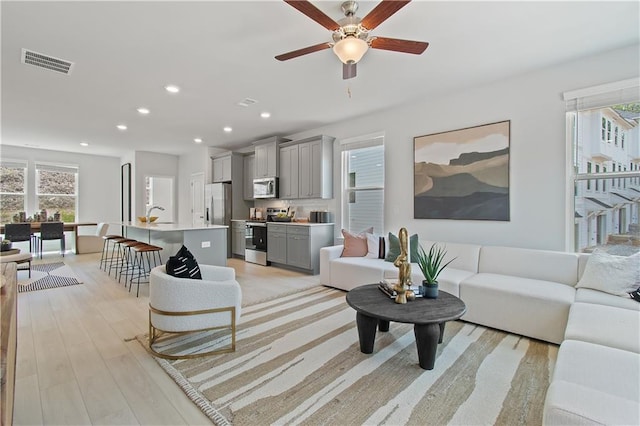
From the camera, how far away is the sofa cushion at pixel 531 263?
300 centimetres

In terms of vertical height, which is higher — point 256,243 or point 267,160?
point 267,160

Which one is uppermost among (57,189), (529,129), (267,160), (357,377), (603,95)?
(603,95)

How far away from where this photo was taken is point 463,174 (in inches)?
156

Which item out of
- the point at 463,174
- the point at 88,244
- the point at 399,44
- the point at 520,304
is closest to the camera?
the point at 399,44

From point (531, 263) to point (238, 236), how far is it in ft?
18.4

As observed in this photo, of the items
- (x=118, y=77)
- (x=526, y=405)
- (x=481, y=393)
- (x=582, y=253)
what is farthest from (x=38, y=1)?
(x=582, y=253)

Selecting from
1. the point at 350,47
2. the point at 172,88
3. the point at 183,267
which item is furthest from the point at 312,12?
the point at 172,88

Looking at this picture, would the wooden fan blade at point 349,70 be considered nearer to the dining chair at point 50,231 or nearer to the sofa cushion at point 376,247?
the sofa cushion at point 376,247

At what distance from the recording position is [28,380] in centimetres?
206

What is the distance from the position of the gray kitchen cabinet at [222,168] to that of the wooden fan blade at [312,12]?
5.54 m

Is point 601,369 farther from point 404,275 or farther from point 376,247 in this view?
point 376,247

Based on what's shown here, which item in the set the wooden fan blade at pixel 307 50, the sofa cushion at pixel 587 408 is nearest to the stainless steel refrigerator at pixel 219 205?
the wooden fan blade at pixel 307 50

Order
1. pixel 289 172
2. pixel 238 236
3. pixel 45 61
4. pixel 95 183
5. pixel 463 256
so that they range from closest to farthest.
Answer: pixel 45 61, pixel 463 256, pixel 289 172, pixel 238 236, pixel 95 183

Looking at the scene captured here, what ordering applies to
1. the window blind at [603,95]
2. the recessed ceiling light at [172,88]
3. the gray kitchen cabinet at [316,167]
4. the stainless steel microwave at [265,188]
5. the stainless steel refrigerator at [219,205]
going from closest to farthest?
the window blind at [603,95] → the recessed ceiling light at [172,88] → the gray kitchen cabinet at [316,167] → the stainless steel microwave at [265,188] → the stainless steel refrigerator at [219,205]
